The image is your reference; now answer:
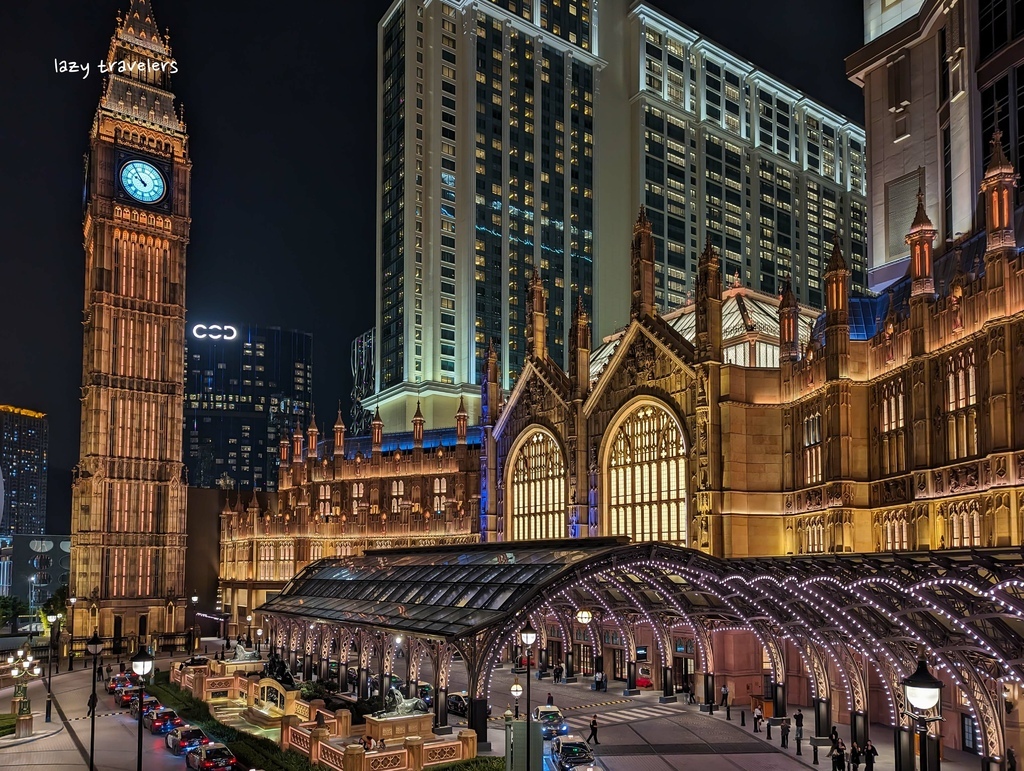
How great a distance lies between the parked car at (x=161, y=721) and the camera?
55.5 meters

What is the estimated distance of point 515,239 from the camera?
486ft

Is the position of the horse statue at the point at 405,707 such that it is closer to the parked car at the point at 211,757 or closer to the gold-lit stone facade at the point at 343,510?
the parked car at the point at 211,757

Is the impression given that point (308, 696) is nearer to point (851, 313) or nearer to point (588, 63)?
point (851, 313)

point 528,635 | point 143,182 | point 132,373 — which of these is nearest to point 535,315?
point 132,373

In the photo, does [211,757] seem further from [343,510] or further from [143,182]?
[143,182]

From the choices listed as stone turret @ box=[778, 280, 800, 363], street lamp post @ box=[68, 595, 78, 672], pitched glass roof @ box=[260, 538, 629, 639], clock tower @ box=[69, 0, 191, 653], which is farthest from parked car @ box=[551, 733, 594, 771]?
clock tower @ box=[69, 0, 191, 653]

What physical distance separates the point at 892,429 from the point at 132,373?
85.0 metres

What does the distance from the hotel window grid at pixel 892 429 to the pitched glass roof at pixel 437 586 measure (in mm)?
16020

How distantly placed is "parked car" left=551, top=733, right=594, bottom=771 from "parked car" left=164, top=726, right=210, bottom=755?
16.8m

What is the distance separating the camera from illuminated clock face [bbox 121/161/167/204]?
11581 cm

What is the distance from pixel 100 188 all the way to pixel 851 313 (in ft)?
275

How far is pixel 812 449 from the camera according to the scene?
209 feet

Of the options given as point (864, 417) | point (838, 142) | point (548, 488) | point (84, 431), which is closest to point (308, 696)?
point (548, 488)

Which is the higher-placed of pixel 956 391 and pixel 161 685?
pixel 956 391
